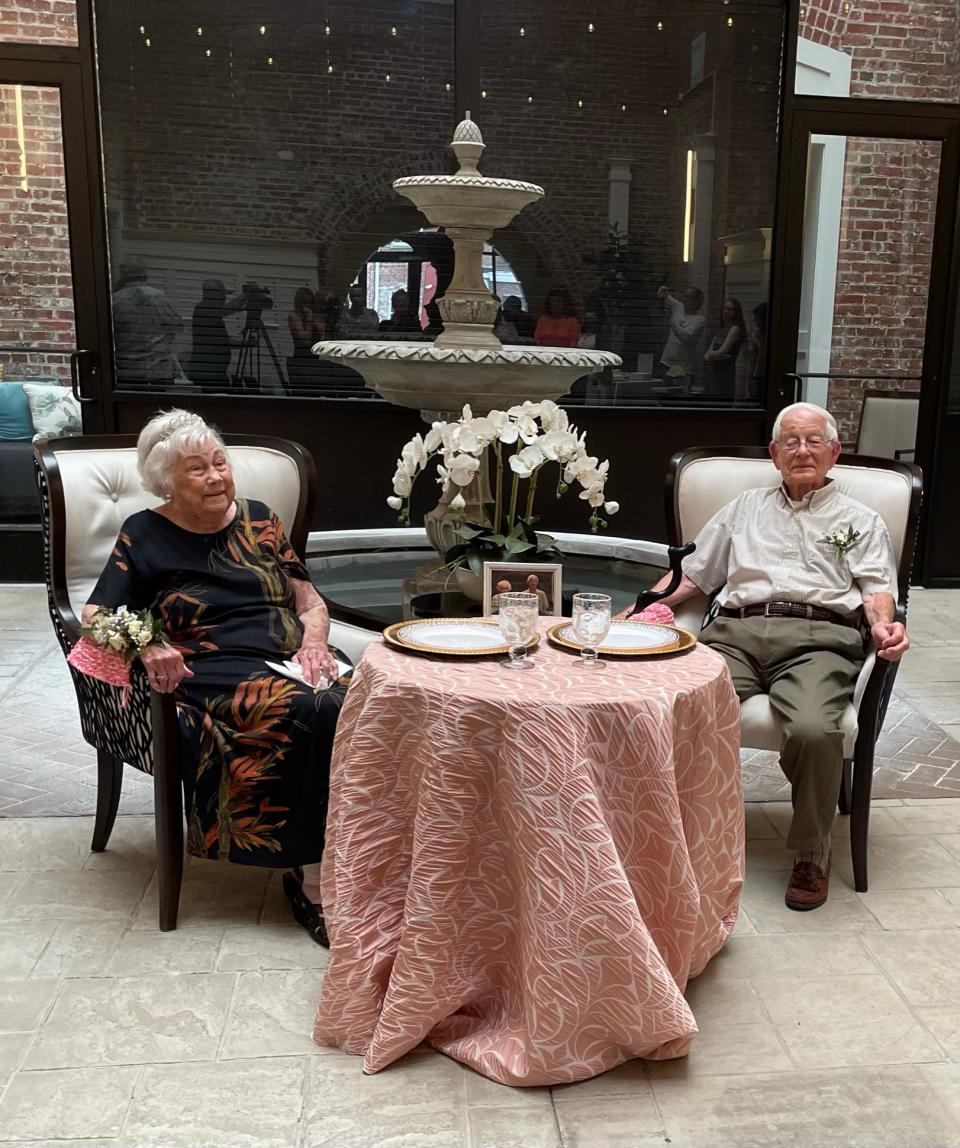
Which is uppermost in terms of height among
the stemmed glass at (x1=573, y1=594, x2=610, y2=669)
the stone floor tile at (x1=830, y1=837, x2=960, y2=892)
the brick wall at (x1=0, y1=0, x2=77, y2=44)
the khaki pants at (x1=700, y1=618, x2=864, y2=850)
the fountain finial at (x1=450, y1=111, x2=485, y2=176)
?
the brick wall at (x1=0, y1=0, x2=77, y2=44)

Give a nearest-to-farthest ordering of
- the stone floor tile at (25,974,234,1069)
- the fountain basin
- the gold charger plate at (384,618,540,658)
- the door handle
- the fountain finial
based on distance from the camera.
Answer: the stone floor tile at (25,974,234,1069), the gold charger plate at (384,618,540,658), the fountain basin, the fountain finial, the door handle

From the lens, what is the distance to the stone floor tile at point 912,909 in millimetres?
2516

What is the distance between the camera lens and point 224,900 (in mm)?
2566

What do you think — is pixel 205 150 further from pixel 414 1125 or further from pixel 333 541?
pixel 414 1125

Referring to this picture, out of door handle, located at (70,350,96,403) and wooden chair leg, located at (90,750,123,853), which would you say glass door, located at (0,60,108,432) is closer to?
door handle, located at (70,350,96,403)

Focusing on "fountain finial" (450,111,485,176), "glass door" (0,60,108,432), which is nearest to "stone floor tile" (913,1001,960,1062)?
"fountain finial" (450,111,485,176)

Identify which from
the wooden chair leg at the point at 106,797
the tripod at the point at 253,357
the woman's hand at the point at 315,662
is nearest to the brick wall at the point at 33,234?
the tripod at the point at 253,357

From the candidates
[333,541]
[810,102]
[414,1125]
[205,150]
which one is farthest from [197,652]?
[810,102]

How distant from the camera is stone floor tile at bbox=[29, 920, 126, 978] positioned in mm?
2258

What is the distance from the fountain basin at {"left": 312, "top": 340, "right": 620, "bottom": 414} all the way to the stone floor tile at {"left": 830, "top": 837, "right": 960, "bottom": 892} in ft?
5.43

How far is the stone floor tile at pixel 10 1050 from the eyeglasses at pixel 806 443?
7.33ft

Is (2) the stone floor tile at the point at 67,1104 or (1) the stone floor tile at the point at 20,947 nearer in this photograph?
(2) the stone floor tile at the point at 67,1104

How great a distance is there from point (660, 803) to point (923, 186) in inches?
195

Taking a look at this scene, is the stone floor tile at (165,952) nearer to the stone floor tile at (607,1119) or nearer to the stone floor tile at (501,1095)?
the stone floor tile at (501,1095)
